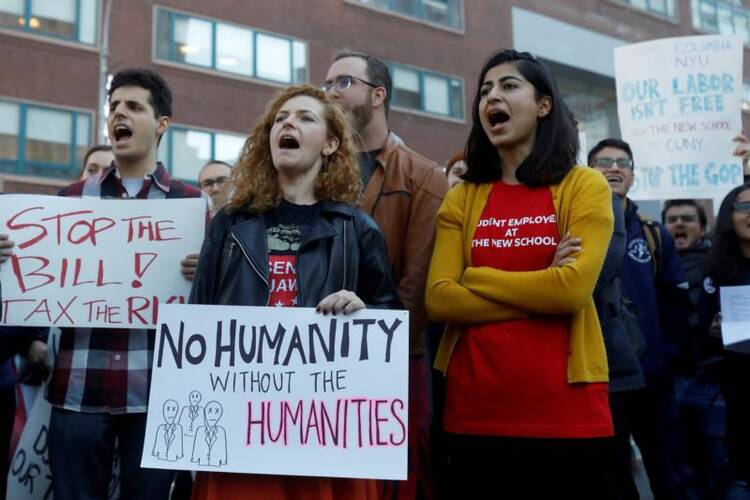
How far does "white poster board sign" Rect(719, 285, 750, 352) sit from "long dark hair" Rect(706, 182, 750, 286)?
16 cm

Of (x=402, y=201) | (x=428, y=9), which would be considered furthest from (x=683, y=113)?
(x=428, y=9)

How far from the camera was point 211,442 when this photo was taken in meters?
2.74

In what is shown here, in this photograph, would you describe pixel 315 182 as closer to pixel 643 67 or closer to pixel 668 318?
pixel 668 318

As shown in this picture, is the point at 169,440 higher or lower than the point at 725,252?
lower

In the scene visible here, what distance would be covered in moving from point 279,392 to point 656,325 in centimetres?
272

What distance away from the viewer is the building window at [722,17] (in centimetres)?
3578

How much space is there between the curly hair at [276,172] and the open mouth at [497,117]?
1.78 ft

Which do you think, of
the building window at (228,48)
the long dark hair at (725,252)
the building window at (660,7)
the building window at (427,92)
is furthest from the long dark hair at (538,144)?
the building window at (660,7)

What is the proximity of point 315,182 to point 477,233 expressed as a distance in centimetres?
63

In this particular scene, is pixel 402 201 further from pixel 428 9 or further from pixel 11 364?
pixel 428 9

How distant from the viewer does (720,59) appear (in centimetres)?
704

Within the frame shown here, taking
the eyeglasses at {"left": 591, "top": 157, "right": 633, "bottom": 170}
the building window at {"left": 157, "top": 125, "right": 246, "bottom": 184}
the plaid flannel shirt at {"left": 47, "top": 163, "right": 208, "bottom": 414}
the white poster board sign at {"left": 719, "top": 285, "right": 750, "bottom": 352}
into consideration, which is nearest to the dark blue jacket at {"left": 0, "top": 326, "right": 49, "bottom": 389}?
the plaid flannel shirt at {"left": 47, "top": 163, "right": 208, "bottom": 414}

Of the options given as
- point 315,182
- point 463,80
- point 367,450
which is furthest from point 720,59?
point 463,80

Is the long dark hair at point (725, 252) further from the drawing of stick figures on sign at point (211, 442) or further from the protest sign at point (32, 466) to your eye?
the protest sign at point (32, 466)
